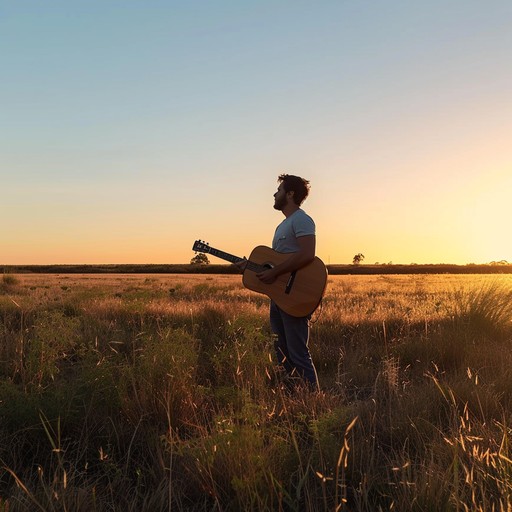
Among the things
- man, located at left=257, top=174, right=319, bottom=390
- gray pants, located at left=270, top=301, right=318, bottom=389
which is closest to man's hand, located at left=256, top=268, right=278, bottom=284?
man, located at left=257, top=174, right=319, bottom=390

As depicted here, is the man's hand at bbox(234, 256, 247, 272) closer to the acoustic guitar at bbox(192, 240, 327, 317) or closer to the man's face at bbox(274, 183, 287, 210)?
the acoustic guitar at bbox(192, 240, 327, 317)

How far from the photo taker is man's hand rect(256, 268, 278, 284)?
4828mm

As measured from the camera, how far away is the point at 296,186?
4895 millimetres

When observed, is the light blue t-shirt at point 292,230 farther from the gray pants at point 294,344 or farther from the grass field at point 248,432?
the grass field at point 248,432

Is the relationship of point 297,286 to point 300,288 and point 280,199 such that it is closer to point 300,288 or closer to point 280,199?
point 300,288

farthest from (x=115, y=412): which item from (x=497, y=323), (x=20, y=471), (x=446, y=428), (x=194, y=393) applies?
(x=497, y=323)

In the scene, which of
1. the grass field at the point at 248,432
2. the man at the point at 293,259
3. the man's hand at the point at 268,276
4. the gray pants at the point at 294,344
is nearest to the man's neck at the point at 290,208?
the man at the point at 293,259

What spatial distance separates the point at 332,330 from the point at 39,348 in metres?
5.03

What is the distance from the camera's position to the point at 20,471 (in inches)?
116

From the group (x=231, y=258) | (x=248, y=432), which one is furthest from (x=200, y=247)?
(x=248, y=432)

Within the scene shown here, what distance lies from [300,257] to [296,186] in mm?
716

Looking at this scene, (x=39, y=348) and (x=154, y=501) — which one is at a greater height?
(x=39, y=348)

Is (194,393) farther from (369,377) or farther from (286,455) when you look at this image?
(369,377)

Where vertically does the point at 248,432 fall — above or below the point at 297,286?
below
